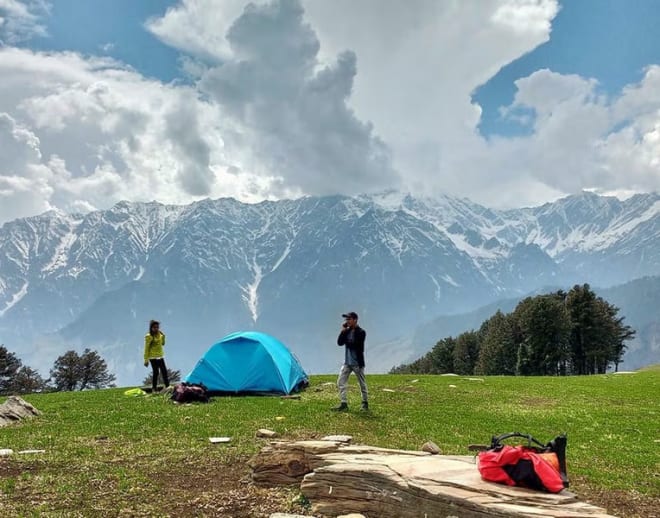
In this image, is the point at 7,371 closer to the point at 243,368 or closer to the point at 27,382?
the point at 27,382

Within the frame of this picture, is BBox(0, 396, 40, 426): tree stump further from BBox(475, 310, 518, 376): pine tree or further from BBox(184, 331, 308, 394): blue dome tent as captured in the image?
BBox(475, 310, 518, 376): pine tree

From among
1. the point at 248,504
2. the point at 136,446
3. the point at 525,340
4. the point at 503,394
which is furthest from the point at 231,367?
the point at 525,340

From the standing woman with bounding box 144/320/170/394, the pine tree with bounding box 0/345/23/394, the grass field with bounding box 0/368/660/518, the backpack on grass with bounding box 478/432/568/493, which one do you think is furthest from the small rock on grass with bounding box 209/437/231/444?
the pine tree with bounding box 0/345/23/394

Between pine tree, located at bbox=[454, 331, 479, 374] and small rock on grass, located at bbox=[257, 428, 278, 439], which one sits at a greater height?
pine tree, located at bbox=[454, 331, 479, 374]

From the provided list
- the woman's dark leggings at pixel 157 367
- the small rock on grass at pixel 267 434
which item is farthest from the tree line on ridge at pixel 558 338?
the small rock on grass at pixel 267 434

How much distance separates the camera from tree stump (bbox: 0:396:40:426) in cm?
1988

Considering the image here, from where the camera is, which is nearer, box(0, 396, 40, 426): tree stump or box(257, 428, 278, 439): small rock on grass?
box(257, 428, 278, 439): small rock on grass

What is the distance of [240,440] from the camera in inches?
641

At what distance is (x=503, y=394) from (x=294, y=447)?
862 inches

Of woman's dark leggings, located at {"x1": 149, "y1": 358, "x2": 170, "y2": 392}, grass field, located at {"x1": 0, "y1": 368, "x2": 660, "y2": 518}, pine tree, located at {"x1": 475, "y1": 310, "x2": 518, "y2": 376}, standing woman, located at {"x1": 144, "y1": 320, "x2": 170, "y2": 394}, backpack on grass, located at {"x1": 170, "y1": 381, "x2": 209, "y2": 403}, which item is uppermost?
pine tree, located at {"x1": 475, "y1": 310, "x2": 518, "y2": 376}

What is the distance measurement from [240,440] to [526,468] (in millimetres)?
9963

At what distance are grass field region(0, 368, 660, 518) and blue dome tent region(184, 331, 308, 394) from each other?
59.6 inches

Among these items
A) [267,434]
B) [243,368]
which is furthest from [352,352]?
[243,368]

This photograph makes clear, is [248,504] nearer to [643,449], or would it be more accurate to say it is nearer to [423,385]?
[643,449]
